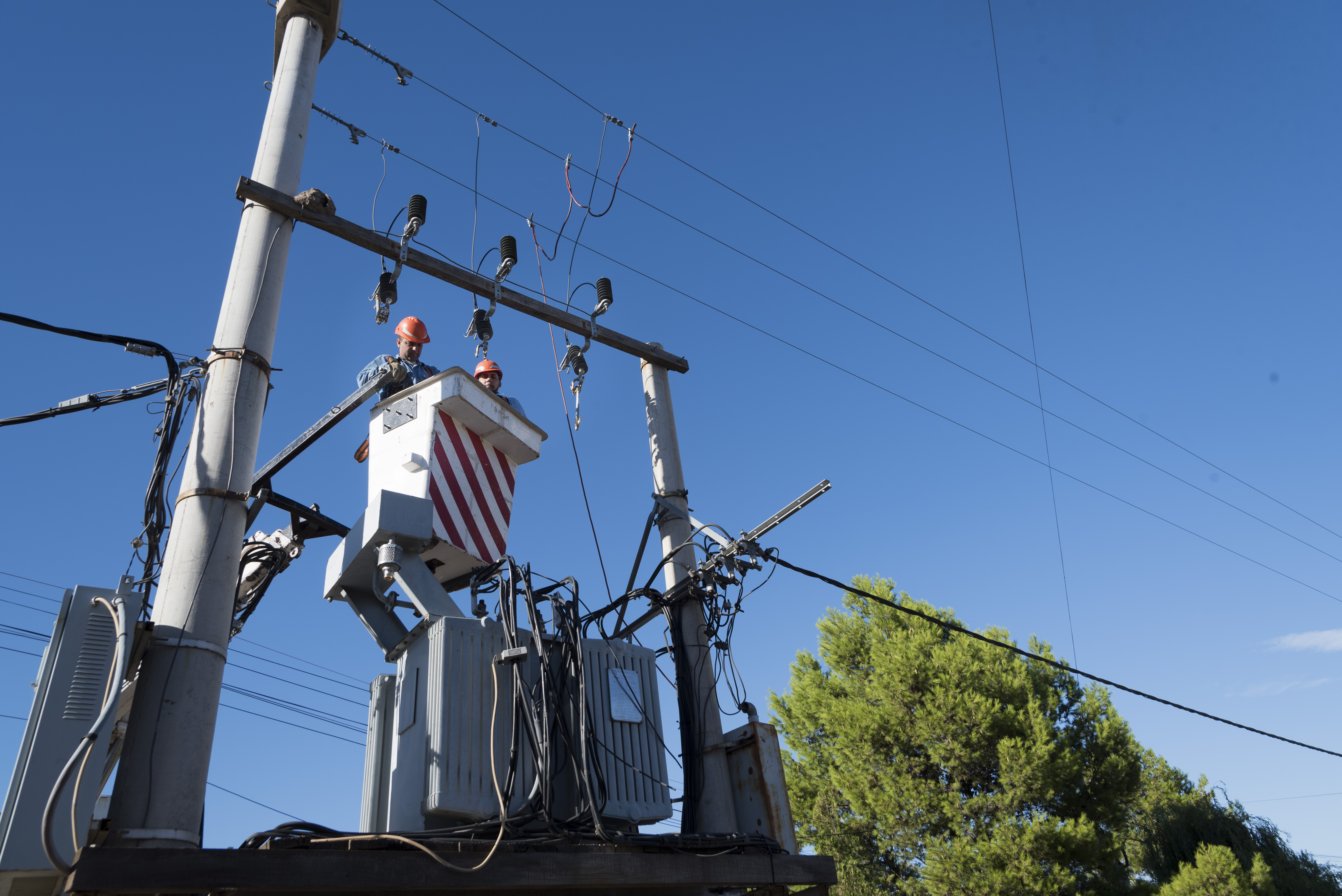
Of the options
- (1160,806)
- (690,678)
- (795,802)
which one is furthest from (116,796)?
(1160,806)

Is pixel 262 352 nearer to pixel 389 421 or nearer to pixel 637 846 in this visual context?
pixel 389 421

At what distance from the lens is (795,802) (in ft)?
65.5

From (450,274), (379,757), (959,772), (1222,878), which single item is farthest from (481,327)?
(1222,878)

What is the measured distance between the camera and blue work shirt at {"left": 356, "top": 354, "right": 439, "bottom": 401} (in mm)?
6473

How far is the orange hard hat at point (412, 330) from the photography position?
7.08 m

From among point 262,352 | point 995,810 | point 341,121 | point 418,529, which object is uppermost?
point 341,121

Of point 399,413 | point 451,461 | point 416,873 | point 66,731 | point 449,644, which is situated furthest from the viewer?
point 399,413

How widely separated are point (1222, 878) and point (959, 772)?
511cm

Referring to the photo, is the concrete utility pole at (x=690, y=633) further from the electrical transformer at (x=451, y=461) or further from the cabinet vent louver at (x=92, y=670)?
the cabinet vent louver at (x=92, y=670)

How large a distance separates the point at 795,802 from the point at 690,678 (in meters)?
15.4

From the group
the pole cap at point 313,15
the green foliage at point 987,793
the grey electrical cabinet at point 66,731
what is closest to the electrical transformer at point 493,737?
the grey electrical cabinet at point 66,731

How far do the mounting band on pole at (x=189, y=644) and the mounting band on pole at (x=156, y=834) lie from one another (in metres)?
0.76

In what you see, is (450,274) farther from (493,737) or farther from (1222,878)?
(1222,878)

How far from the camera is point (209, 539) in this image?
429cm
